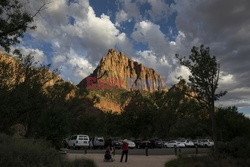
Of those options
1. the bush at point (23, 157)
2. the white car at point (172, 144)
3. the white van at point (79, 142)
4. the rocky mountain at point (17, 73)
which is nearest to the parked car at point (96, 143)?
the white van at point (79, 142)

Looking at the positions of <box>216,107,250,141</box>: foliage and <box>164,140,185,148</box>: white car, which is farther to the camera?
<box>164,140,185,148</box>: white car

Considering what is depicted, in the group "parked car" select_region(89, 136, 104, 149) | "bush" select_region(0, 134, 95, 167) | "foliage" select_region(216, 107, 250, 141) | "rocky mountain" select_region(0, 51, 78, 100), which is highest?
"rocky mountain" select_region(0, 51, 78, 100)

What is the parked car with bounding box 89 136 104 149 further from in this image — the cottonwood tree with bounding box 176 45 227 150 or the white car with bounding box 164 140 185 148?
the cottonwood tree with bounding box 176 45 227 150

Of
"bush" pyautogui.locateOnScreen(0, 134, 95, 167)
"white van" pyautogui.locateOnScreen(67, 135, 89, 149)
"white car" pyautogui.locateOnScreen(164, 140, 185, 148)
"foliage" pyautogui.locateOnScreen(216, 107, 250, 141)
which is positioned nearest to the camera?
"bush" pyautogui.locateOnScreen(0, 134, 95, 167)

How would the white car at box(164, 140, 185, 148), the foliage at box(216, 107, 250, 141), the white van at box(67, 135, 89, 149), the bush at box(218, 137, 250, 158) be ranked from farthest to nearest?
the white car at box(164, 140, 185, 148) → the foliage at box(216, 107, 250, 141) → the white van at box(67, 135, 89, 149) → the bush at box(218, 137, 250, 158)

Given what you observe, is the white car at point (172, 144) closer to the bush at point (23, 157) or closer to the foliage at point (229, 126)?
the foliage at point (229, 126)

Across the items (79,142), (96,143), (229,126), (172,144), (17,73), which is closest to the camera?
(17,73)

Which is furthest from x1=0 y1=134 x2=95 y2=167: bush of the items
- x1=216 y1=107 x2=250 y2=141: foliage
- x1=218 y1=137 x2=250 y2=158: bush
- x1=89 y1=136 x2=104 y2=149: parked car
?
x1=216 y1=107 x2=250 y2=141: foliage

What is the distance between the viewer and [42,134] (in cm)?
1975

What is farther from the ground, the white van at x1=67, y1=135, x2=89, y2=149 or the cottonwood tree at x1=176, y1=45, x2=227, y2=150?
the cottonwood tree at x1=176, y1=45, x2=227, y2=150

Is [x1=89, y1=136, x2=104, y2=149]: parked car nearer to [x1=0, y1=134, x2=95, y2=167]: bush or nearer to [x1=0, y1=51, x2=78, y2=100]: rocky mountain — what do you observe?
[x1=0, y1=51, x2=78, y2=100]: rocky mountain

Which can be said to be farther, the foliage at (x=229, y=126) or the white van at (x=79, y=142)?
the foliage at (x=229, y=126)

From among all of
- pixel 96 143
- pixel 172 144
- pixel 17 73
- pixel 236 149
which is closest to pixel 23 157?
pixel 236 149

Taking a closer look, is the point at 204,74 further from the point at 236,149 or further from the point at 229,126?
the point at 229,126
